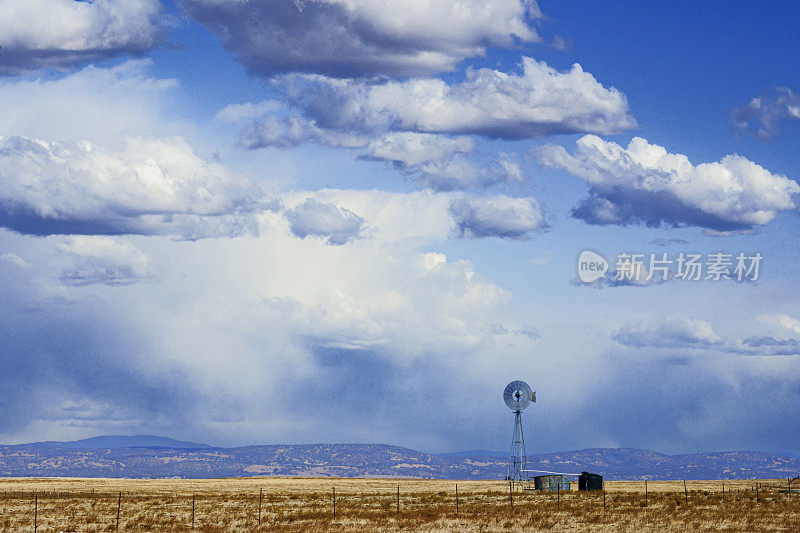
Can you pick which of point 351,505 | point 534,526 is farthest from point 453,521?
point 351,505

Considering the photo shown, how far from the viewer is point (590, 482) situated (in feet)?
348

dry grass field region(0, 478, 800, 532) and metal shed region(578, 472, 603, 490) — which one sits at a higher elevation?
metal shed region(578, 472, 603, 490)

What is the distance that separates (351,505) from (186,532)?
2432cm

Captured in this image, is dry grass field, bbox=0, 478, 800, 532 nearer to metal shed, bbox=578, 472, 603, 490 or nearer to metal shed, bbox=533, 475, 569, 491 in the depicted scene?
metal shed, bbox=533, 475, 569, 491

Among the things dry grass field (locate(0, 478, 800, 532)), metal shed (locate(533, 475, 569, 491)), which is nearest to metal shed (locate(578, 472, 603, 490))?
metal shed (locate(533, 475, 569, 491))

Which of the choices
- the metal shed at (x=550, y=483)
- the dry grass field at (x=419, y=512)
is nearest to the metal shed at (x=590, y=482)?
the metal shed at (x=550, y=483)

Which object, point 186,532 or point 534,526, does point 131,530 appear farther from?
point 534,526

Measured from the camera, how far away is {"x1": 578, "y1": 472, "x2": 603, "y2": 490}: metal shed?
106 metres

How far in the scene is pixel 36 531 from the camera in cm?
6656

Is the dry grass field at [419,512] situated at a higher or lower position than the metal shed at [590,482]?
lower

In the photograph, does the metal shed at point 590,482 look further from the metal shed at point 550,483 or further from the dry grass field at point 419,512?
the dry grass field at point 419,512

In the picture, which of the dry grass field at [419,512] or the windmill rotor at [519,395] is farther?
the windmill rotor at [519,395]

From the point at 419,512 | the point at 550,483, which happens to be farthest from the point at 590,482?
the point at 419,512

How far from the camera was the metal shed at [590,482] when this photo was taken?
347 ft
